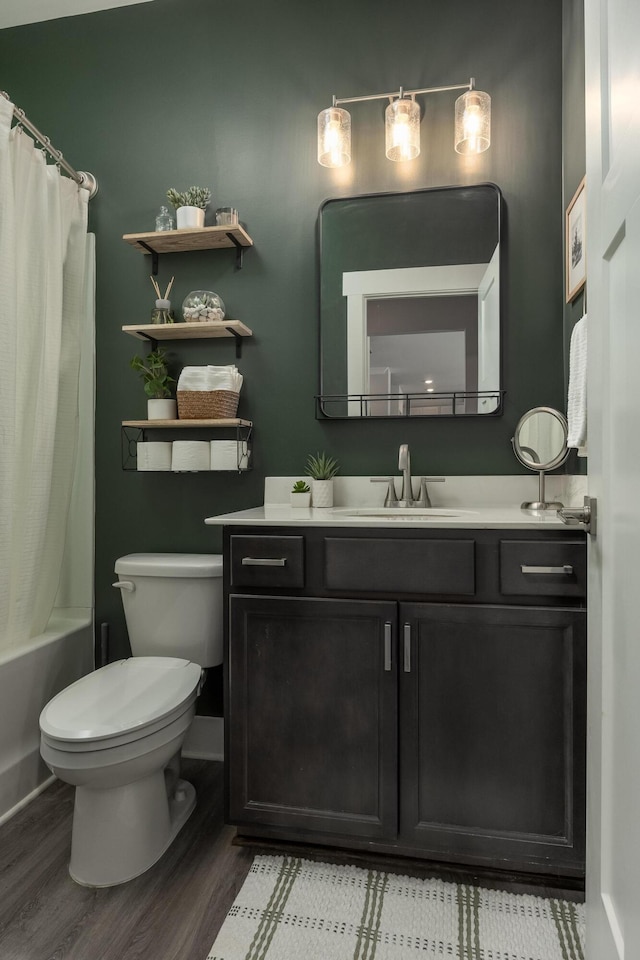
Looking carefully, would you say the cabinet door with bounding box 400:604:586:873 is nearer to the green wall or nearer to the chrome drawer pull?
the chrome drawer pull

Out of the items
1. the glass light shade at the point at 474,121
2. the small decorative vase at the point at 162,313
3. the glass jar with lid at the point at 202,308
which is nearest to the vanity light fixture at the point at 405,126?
the glass light shade at the point at 474,121

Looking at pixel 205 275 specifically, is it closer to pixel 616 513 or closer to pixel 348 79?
pixel 348 79

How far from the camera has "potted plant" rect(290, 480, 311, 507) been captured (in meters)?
2.03

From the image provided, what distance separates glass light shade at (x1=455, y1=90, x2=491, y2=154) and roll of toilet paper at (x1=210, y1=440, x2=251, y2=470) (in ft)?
4.10

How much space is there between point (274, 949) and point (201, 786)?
2.41 ft

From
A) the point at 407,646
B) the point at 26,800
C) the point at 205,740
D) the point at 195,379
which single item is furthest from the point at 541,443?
the point at 26,800

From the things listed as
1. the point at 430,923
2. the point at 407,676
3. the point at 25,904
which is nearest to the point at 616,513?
the point at 407,676

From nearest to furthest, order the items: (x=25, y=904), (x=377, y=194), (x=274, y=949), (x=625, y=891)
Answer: (x=625, y=891)
(x=274, y=949)
(x=25, y=904)
(x=377, y=194)

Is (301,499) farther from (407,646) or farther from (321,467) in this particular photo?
(407,646)

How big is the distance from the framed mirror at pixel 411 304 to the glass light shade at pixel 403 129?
13 cm

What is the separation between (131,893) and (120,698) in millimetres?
460

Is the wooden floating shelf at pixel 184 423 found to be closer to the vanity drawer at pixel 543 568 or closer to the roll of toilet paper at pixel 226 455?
the roll of toilet paper at pixel 226 455

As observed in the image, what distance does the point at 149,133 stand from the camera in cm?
229

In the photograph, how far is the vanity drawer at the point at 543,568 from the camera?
1.46 metres
